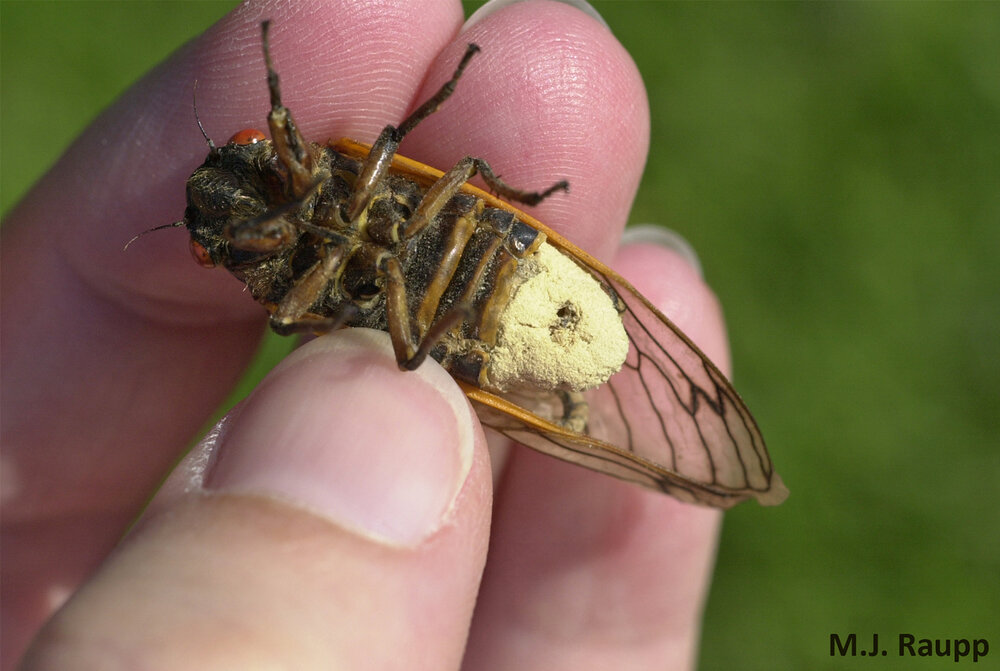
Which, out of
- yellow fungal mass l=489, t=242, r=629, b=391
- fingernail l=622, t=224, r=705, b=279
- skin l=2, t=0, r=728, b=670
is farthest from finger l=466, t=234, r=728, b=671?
yellow fungal mass l=489, t=242, r=629, b=391

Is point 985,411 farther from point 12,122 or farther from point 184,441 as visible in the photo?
point 12,122

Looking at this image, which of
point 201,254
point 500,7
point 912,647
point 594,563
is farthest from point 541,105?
point 912,647

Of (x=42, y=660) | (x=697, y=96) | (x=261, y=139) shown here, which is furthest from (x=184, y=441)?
(x=697, y=96)

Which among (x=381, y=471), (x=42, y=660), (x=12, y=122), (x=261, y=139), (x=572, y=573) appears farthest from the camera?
(x=12, y=122)

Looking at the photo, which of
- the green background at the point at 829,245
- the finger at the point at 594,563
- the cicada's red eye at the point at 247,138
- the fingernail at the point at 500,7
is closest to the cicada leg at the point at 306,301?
the cicada's red eye at the point at 247,138

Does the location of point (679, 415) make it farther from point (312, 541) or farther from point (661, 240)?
point (312, 541)

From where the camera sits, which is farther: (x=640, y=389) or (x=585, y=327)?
(x=640, y=389)

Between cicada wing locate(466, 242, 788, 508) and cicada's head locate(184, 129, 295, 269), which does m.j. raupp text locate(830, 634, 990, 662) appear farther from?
cicada's head locate(184, 129, 295, 269)
